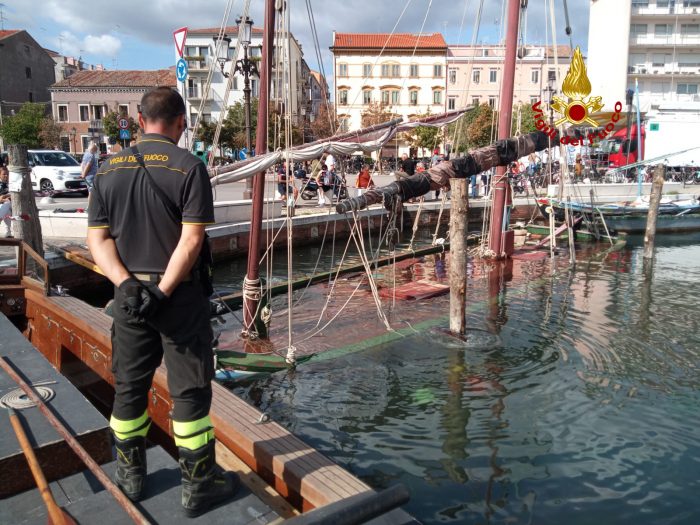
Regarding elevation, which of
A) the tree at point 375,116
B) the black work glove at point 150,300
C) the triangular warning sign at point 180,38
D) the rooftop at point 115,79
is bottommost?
the black work glove at point 150,300

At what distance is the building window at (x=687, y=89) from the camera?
53.8 meters

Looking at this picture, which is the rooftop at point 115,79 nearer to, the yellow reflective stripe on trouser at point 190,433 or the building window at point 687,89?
the building window at point 687,89

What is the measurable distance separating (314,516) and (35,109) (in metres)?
56.2

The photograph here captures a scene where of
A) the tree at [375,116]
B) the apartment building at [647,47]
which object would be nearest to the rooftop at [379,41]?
the tree at [375,116]

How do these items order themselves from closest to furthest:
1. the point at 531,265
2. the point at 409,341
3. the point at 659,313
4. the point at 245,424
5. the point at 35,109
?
the point at 245,424 < the point at 409,341 < the point at 659,313 < the point at 531,265 < the point at 35,109

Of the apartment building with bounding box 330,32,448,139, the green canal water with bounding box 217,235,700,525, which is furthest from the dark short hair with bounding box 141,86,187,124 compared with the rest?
the apartment building with bounding box 330,32,448,139

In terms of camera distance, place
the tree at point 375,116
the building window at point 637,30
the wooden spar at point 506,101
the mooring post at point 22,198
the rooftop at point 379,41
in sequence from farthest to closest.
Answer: the rooftop at point 379,41, the building window at point 637,30, the tree at point 375,116, the wooden spar at point 506,101, the mooring post at point 22,198

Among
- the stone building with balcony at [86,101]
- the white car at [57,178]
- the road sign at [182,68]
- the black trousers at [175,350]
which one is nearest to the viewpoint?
the black trousers at [175,350]

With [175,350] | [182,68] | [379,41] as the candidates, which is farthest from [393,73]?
[175,350]

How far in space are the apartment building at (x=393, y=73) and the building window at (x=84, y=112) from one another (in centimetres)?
2532

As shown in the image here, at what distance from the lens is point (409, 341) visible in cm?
775

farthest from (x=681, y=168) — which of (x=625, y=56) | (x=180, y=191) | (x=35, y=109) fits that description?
(x=35, y=109)

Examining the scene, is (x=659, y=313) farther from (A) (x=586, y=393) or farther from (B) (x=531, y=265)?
(A) (x=586, y=393)

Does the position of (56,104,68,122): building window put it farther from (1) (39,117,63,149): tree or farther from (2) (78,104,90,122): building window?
(1) (39,117,63,149): tree
